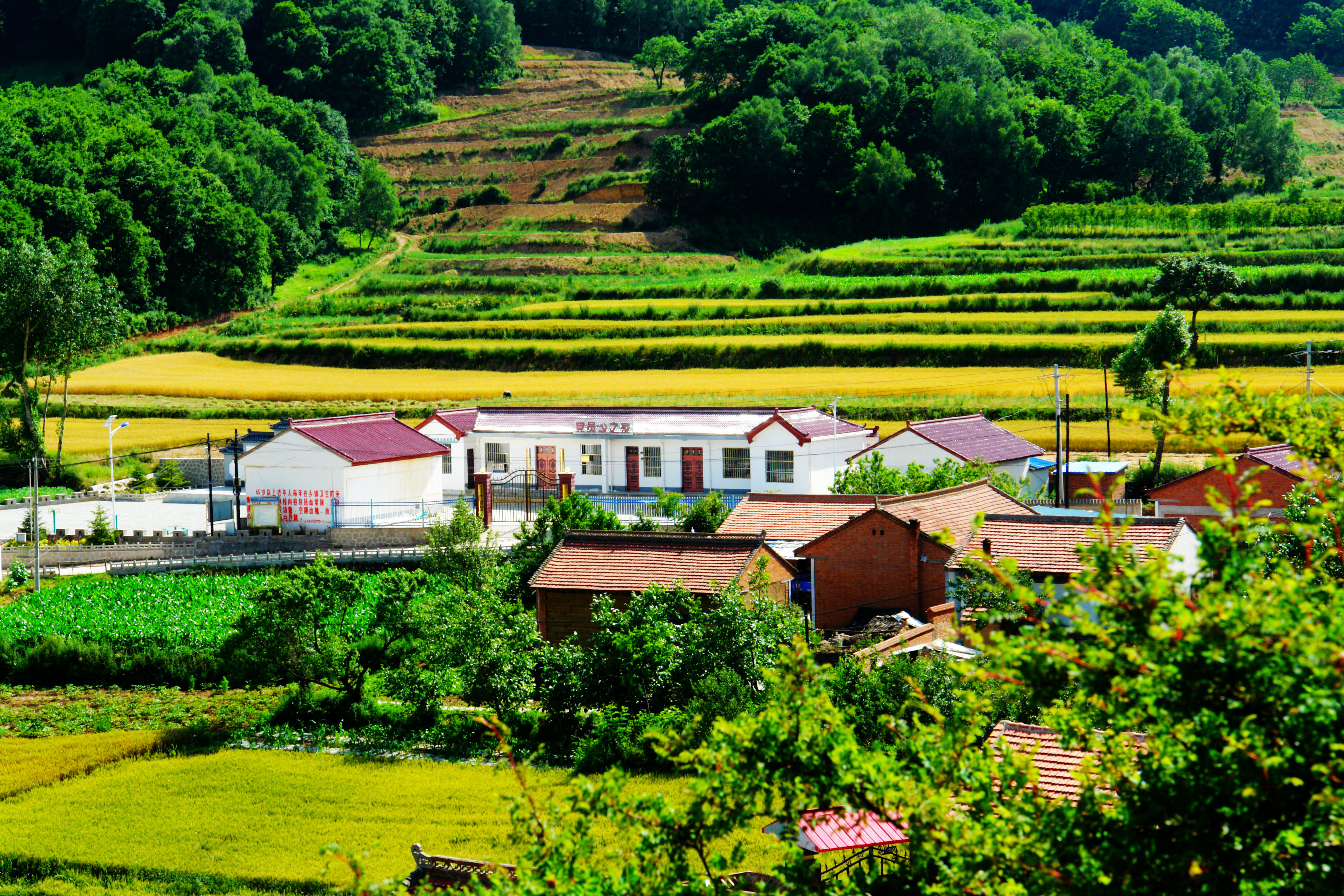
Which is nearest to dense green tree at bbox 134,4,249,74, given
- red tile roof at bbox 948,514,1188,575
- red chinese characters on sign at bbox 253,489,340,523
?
red chinese characters on sign at bbox 253,489,340,523

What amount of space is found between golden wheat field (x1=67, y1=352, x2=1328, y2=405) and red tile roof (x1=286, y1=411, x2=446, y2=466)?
12828 mm

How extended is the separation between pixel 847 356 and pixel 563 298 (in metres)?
21.6

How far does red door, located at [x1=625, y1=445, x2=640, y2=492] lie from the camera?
135ft

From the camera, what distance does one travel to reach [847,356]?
57.4m

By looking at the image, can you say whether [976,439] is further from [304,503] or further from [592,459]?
[304,503]

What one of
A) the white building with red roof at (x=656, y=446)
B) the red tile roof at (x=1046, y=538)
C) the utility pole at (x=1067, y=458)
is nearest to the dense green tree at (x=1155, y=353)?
the utility pole at (x=1067, y=458)

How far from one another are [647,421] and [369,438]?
360 inches

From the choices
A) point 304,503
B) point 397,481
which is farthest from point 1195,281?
point 304,503

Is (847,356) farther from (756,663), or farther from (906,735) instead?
(906,735)

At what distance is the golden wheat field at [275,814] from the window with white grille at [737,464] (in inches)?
793

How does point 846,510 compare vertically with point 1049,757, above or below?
below

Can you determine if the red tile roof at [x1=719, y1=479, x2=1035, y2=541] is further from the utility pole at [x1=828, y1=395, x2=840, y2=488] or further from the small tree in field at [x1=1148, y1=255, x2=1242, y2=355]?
the small tree in field at [x1=1148, y1=255, x2=1242, y2=355]

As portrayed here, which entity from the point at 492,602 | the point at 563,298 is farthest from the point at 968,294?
the point at 492,602

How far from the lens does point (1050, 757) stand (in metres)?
12.7
